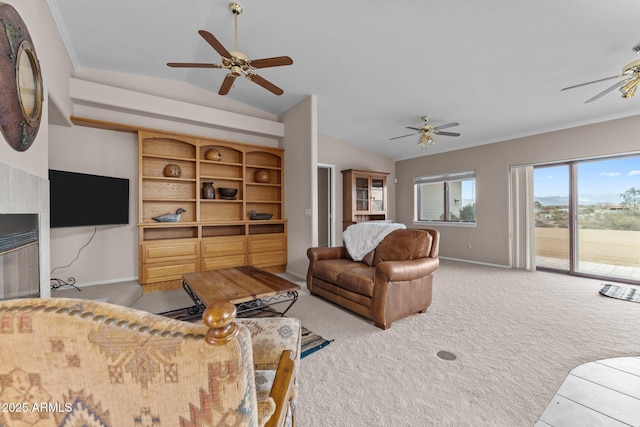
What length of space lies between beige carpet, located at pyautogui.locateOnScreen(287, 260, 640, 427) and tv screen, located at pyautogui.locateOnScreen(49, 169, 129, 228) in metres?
2.64

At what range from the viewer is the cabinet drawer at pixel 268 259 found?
440 cm

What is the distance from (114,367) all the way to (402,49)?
3.39 meters

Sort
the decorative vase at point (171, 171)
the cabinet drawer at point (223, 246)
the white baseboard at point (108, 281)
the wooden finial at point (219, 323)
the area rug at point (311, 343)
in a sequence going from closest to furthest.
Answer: the wooden finial at point (219, 323)
the area rug at point (311, 343)
the white baseboard at point (108, 281)
the decorative vase at point (171, 171)
the cabinet drawer at point (223, 246)

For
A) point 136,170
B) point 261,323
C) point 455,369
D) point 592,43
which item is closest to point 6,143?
point 261,323

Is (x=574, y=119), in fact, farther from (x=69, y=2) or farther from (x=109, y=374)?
(x=69, y=2)

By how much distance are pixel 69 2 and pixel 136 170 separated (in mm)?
1976

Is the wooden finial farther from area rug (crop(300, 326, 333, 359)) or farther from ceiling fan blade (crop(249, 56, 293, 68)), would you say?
ceiling fan blade (crop(249, 56, 293, 68))

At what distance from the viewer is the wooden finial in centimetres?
51

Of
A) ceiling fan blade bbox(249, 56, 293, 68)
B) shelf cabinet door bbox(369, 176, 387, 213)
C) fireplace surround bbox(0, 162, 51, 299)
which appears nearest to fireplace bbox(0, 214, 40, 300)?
fireplace surround bbox(0, 162, 51, 299)

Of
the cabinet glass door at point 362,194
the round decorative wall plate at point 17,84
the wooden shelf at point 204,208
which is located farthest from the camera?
the cabinet glass door at point 362,194

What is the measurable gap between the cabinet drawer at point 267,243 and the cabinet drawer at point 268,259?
0.23 feet

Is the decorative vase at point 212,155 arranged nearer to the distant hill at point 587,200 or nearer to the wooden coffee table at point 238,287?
the wooden coffee table at point 238,287

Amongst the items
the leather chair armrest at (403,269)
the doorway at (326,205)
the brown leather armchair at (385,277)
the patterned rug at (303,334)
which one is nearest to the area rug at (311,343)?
the patterned rug at (303,334)

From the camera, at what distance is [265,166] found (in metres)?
4.84
